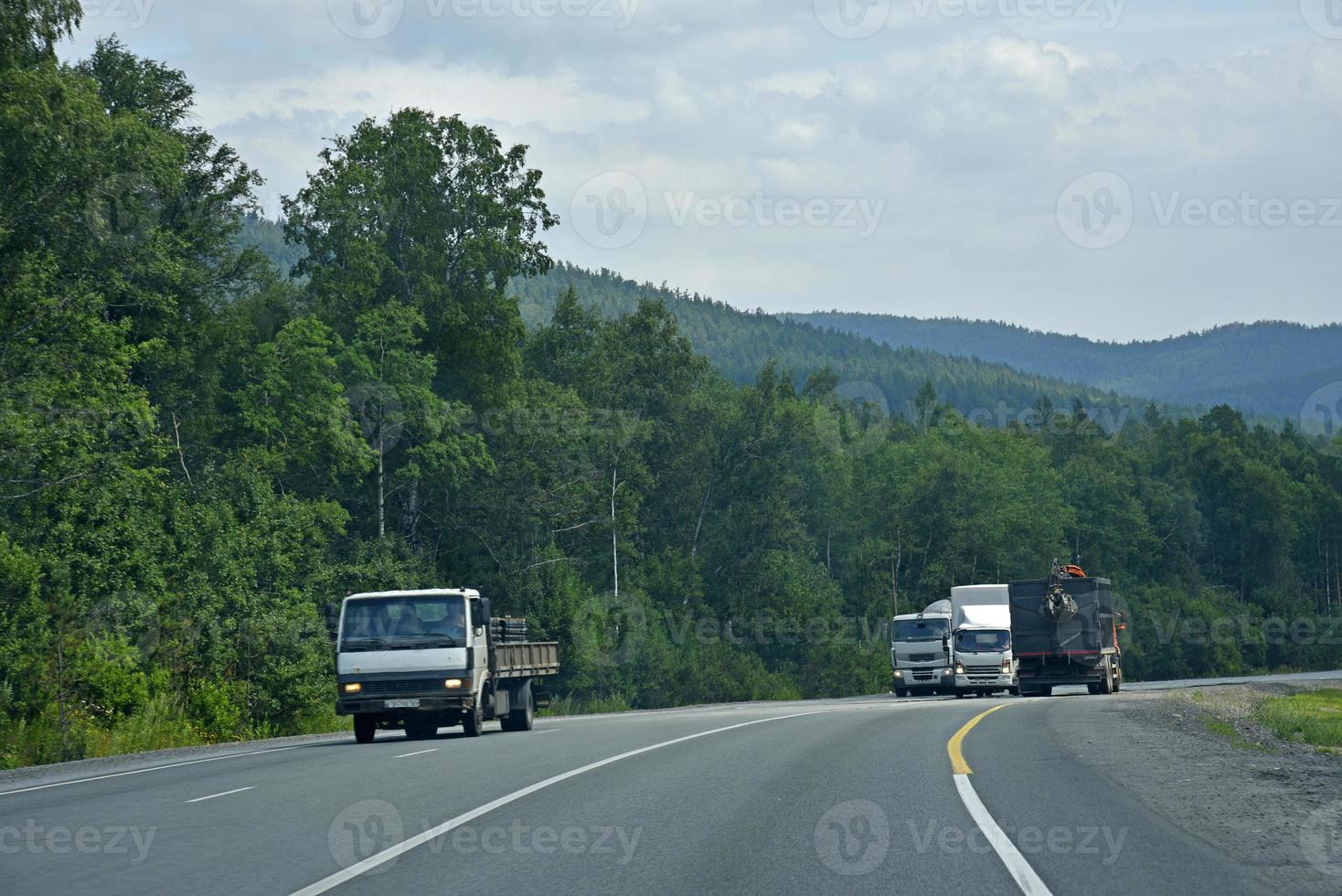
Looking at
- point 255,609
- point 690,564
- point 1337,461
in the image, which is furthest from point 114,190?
point 1337,461

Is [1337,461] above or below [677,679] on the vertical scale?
above

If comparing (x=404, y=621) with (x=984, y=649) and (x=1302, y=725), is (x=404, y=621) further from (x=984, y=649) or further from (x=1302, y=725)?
(x=984, y=649)

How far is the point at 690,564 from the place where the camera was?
77.2 m

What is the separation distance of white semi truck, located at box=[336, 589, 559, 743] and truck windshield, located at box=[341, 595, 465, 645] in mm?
15

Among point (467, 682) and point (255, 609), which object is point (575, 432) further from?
point (467, 682)

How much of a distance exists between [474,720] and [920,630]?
28.7 m

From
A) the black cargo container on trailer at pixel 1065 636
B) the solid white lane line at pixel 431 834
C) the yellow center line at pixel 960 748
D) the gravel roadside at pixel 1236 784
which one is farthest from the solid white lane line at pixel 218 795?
the black cargo container on trailer at pixel 1065 636

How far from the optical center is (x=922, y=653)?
164 feet

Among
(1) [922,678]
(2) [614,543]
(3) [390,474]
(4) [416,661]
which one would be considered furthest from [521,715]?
(2) [614,543]

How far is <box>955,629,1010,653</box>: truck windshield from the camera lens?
46500 mm

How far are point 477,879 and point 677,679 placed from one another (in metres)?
59.6

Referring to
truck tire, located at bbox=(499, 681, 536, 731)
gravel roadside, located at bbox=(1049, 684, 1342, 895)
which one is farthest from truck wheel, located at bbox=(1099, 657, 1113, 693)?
truck tire, located at bbox=(499, 681, 536, 731)

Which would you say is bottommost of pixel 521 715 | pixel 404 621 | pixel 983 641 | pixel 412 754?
pixel 983 641

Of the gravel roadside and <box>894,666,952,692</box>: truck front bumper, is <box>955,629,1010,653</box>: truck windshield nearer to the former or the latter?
<box>894,666,952,692</box>: truck front bumper
